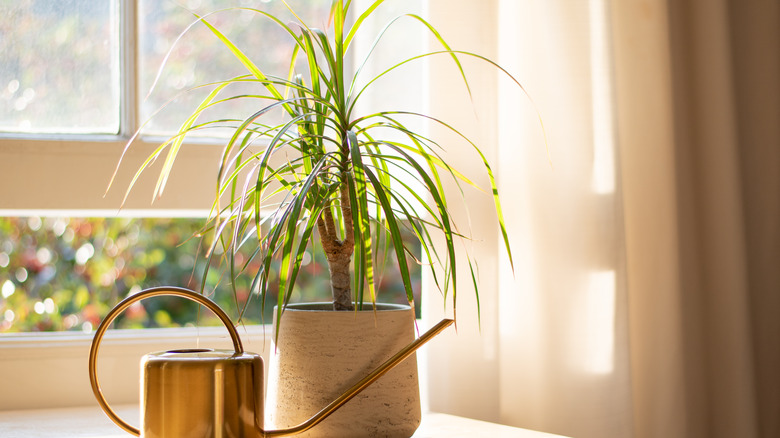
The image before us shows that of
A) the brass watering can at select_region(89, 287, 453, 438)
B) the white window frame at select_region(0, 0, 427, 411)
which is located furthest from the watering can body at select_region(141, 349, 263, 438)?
the white window frame at select_region(0, 0, 427, 411)

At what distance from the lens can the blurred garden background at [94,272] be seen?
7.90 feet

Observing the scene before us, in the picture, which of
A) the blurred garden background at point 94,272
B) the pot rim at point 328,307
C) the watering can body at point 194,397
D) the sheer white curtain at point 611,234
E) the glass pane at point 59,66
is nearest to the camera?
the watering can body at point 194,397

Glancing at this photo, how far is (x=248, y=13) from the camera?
56.4 inches

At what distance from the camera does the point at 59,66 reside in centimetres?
132

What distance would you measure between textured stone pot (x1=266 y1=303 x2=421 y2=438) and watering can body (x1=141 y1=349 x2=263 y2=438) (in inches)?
3.5

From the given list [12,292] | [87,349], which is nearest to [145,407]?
[87,349]

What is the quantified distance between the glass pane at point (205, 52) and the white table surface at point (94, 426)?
1.71 feet

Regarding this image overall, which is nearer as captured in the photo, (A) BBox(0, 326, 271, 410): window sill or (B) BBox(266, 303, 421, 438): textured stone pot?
(B) BBox(266, 303, 421, 438): textured stone pot

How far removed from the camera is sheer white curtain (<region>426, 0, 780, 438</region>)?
3.83 feet

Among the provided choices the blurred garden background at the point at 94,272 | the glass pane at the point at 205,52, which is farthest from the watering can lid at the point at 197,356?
the blurred garden background at the point at 94,272

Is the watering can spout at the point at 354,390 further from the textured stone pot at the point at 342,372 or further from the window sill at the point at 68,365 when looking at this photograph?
the window sill at the point at 68,365

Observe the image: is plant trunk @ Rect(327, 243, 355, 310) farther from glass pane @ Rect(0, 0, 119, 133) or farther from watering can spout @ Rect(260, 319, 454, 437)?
glass pane @ Rect(0, 0, 119, 133)

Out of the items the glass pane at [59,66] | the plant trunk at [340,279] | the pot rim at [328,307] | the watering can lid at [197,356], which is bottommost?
the watering can lid at [197,356]

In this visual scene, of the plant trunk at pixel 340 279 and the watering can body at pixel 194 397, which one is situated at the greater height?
the plant trunk at pixel 340 279
